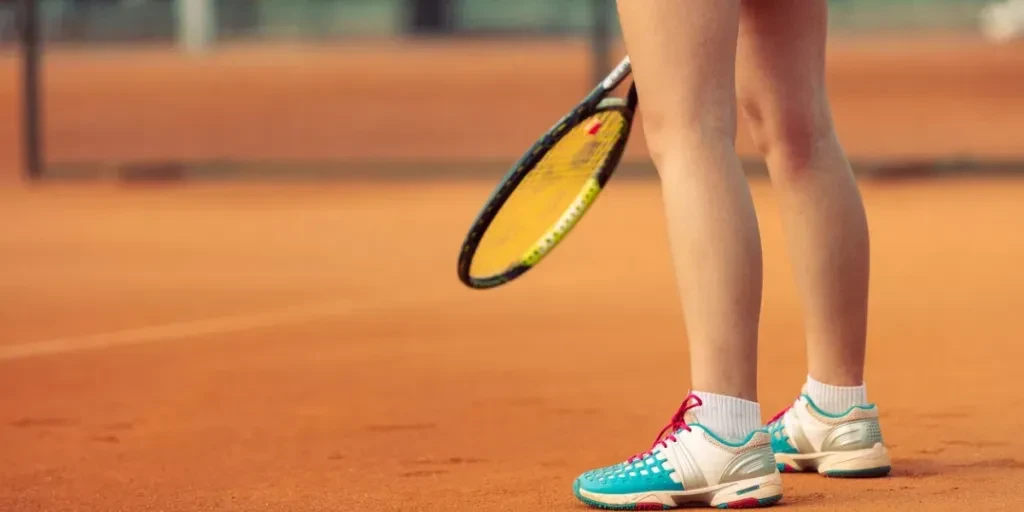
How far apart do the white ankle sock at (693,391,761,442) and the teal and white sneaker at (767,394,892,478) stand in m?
0.32

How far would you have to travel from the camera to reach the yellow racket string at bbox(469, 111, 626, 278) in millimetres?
3064

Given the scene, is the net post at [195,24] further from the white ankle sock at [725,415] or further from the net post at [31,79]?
the white ankle sock at [725,415]

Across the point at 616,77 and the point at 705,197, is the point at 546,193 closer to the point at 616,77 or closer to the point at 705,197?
the point at 616,77

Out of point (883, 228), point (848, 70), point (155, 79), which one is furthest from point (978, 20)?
point (883, 228)

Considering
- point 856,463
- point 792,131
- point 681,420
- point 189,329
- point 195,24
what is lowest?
point 189,329

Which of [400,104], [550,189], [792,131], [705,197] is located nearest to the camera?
[705,197]

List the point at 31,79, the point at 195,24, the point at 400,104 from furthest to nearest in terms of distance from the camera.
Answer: the point at 195,24
the point at 400,104
the point at 31,79

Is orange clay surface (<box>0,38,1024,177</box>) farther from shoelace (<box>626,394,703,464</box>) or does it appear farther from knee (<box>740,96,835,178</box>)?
shoelace (<box>626,394,703,464</box>)

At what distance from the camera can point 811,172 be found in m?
2.78

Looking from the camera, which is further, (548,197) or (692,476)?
(548,197)

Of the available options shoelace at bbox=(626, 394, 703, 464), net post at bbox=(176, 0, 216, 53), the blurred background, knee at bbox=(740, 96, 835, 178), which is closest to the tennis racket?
knee at bbox=(740, 96, 835, 178)

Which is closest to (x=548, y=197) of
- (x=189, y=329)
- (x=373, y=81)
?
(x=189, y=329)

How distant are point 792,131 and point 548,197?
1.82 ft

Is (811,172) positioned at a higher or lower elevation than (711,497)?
higher
